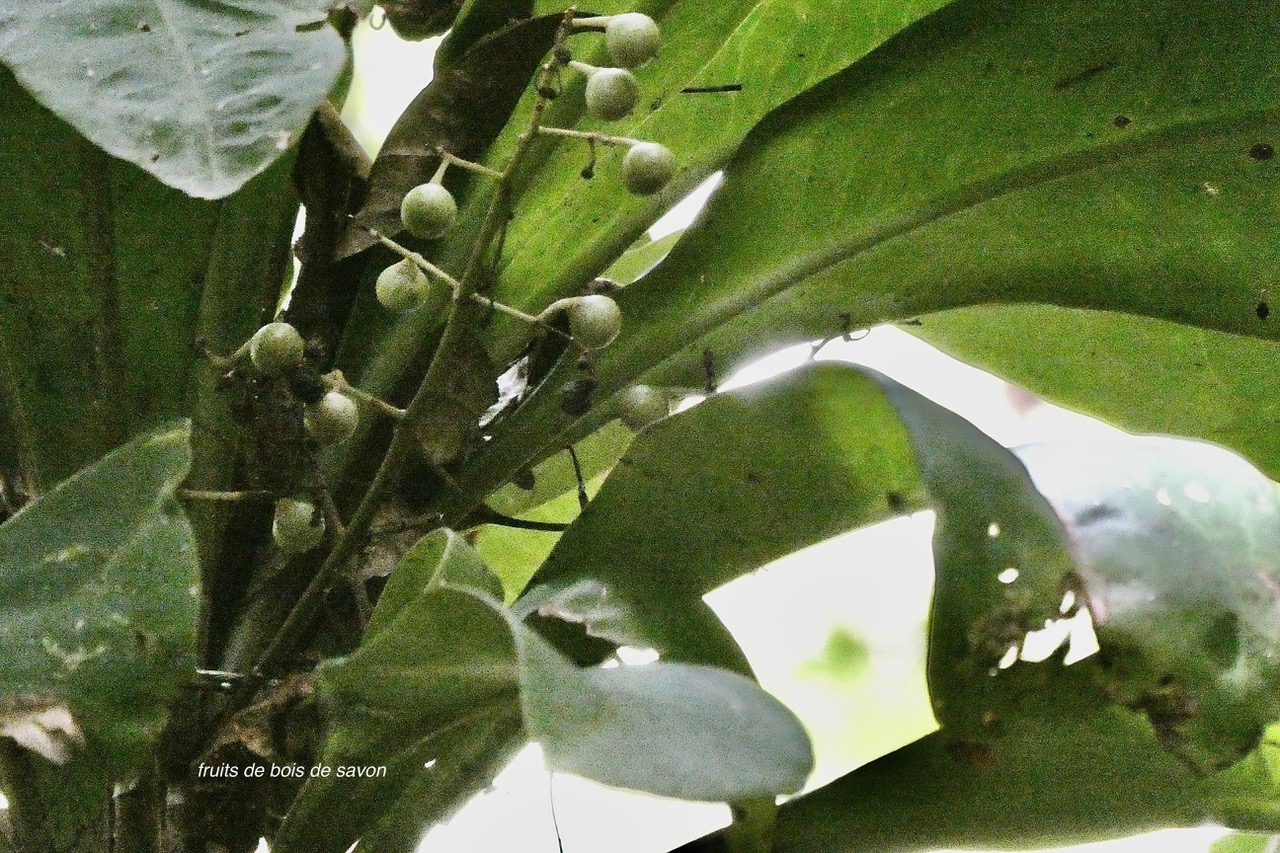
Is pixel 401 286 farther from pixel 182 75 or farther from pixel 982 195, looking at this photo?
pixel 982 195

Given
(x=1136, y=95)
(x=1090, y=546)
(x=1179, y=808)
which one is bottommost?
(x=1179, y=808)

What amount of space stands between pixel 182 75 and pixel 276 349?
0.09 m

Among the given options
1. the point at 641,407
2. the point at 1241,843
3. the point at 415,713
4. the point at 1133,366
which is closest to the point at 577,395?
the point at 641,407

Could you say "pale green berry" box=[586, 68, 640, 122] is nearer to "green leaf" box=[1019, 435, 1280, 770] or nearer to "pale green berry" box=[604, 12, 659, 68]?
"pale green berry" box=[604, 12, 659, 68]

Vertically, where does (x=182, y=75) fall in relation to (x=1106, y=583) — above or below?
above

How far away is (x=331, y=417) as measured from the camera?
405mm

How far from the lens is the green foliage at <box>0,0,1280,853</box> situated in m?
0.33

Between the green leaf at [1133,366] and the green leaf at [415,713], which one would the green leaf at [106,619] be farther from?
the green leaf at [1133,366]

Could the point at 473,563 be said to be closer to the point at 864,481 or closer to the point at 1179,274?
the point at 864,481

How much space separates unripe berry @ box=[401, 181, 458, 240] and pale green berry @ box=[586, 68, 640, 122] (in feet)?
0.20

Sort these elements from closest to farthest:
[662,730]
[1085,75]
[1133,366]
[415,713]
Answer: [662,730] → [415,713] → [1085,75] → [1133,366]

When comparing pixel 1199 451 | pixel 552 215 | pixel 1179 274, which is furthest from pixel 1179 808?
pixel 552 215

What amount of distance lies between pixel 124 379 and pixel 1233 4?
Result: 0.47 m

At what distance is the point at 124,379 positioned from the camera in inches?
19.1
